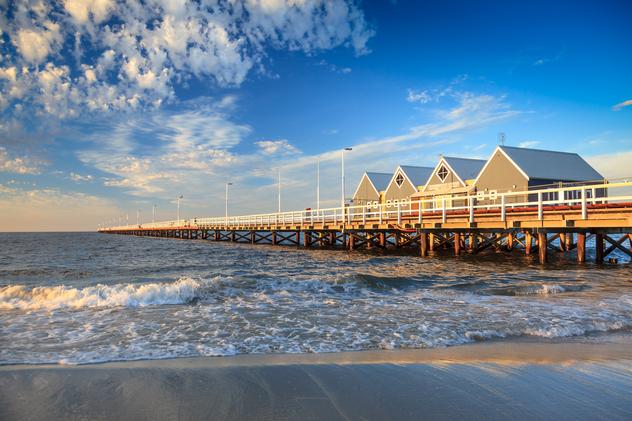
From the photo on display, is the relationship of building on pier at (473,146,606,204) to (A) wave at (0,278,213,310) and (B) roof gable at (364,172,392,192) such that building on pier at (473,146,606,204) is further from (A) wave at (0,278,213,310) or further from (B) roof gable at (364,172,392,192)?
(A) wave at (0,278,213,310)

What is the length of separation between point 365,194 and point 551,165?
787 inches

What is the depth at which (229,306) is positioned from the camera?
316 inches

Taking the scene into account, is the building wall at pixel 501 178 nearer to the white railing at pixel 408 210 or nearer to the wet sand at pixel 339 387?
the white railing at pixel 408 210

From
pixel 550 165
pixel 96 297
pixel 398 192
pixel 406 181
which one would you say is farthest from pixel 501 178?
pixel 96 297

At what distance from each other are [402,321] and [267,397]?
3.63 m

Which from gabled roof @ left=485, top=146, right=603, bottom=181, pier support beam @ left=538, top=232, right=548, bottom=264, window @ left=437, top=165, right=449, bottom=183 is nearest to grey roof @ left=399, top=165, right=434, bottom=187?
window @ left=437, top=165, right=449, bottom=183

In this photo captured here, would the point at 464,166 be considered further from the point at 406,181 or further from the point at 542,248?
the point at 542,248

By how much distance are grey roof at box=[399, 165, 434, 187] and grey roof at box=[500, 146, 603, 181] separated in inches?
386

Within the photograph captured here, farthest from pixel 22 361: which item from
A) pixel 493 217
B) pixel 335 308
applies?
pixel 493 217

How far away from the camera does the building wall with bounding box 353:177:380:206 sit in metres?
44.6

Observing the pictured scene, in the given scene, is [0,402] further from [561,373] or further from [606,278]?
[606,278]

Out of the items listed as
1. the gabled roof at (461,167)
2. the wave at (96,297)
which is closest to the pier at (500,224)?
the gabled roof at (461,167)

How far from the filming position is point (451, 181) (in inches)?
1362

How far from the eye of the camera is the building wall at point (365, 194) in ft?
146
